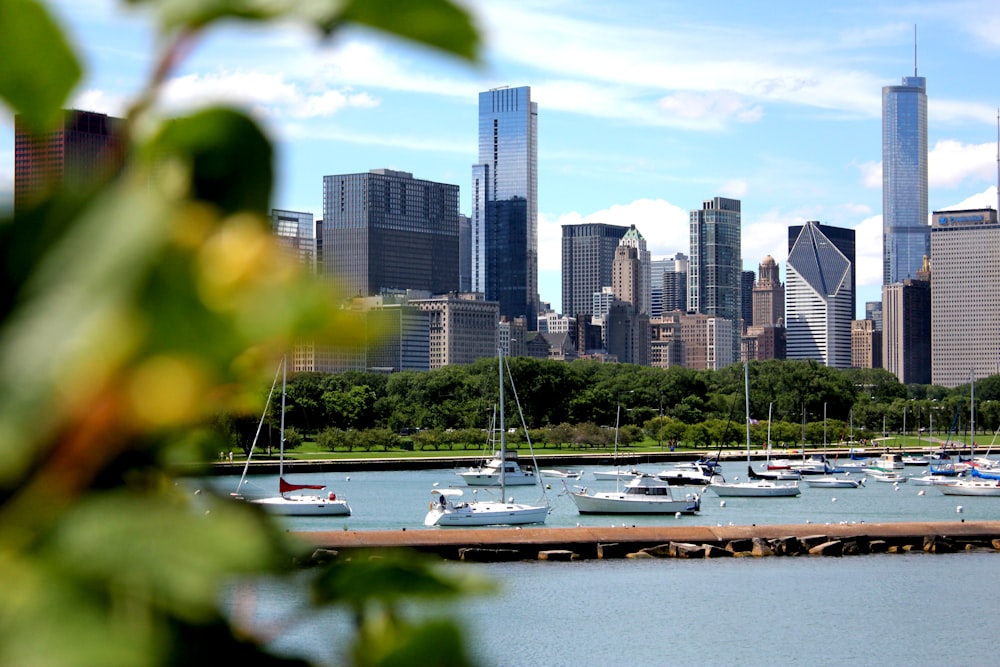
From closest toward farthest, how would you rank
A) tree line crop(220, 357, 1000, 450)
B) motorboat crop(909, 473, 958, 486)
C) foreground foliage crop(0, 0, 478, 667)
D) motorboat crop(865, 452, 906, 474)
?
foreground foliage crop(0, 0, 478, 667) < motorboat crop(909, 473, 958, 486) < motorboat crop(865, 452, 906, 474) < tree line crop(220, 357, 1000, 450)

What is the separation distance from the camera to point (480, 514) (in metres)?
46.1

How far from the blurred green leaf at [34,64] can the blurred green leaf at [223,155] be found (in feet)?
0.23

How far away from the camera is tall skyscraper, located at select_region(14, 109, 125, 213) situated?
666 mm

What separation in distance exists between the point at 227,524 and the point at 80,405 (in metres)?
0.10

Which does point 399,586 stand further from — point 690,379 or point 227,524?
point 690,379

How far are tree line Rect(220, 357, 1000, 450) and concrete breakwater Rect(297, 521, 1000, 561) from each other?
4976 centimetres

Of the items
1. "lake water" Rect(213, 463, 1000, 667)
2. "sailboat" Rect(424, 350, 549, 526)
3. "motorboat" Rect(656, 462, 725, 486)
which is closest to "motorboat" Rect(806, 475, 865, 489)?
"motorboat" Rect(656, 462, 725, 486)

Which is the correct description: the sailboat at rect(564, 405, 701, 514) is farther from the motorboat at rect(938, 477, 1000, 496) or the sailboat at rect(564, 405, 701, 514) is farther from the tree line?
the tree line

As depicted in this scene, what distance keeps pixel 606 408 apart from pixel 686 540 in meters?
78.5

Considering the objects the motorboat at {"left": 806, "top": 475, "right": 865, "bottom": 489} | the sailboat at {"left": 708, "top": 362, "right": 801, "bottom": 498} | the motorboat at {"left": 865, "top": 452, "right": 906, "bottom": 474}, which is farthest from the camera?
the motorboat at {"left": 865, "top": 452, "right": 906, "bottom": 474}

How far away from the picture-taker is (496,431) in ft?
349

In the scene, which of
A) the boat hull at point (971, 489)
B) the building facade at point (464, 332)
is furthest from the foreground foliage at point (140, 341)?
the building facade at point (464, 332)

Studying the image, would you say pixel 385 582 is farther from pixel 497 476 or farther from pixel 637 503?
pixel 497 476

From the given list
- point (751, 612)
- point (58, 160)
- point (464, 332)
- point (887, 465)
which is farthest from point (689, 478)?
point (464, 332)
